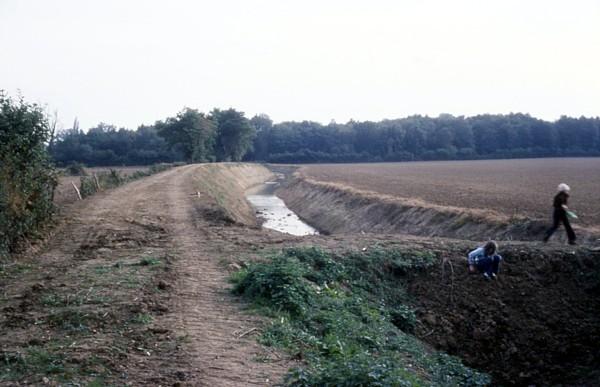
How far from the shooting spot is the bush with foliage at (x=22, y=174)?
1304 centimetres

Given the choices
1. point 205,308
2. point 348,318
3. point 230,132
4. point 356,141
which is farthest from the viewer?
point 356,141

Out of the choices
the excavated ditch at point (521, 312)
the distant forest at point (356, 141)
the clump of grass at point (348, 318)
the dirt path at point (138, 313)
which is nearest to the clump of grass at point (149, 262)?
the dirt path at point (138, 313)

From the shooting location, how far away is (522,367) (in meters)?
11.5

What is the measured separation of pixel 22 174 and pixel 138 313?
7362 mm

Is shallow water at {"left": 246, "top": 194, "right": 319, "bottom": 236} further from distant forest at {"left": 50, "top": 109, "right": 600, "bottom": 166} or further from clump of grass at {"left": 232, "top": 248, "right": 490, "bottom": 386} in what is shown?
distant forest at {"left": 50, "top": 109, "right": 600, "bottom": 166}

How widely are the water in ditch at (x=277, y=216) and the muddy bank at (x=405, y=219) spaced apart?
0.90m

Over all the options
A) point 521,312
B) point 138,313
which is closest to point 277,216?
point 521,312

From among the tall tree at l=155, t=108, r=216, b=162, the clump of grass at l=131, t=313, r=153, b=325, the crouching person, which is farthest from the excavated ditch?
the tall tree at l=155, t=108, r=216, b=162

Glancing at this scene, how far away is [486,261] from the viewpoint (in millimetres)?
14273

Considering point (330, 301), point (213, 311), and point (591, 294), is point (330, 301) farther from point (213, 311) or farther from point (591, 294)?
point (591, 294)

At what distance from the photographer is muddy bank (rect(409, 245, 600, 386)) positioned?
11492 mm

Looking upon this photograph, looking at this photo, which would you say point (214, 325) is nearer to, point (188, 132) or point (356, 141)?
point (188, 132)

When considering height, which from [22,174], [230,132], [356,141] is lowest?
[22,174]

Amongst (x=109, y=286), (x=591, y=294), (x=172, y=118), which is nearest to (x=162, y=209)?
(x=109, y=286)
